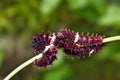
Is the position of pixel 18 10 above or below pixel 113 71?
above

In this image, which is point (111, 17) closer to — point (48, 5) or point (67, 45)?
point (48, 5)

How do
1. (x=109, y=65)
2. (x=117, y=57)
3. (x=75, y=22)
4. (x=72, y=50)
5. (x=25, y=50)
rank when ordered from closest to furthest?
(x=72, y=50)
(x=117, y=57)
(x=75, y=22)
(x=109, y=65)
(x=25, y=50)

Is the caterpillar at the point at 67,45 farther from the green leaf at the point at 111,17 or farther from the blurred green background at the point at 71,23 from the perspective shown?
the green leaf at the point at 111,17

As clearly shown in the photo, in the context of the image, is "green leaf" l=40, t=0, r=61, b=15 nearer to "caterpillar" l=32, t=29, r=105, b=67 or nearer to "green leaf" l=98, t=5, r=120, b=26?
"green leaf" l=98, t=5, r=120, b=26

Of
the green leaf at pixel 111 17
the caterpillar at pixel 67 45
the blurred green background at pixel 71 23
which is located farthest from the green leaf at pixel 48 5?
the caterpillar at pixel 67 45

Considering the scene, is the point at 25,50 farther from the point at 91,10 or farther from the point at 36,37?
the point at 36,37

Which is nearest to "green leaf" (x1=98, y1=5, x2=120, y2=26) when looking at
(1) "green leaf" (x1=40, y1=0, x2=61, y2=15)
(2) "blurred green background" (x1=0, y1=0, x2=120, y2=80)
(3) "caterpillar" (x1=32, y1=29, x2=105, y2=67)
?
(2) "blurred green background" (x1=0, y1=0, x2=120, y2=80)

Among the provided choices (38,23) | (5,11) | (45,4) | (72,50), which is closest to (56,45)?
(72,50)
